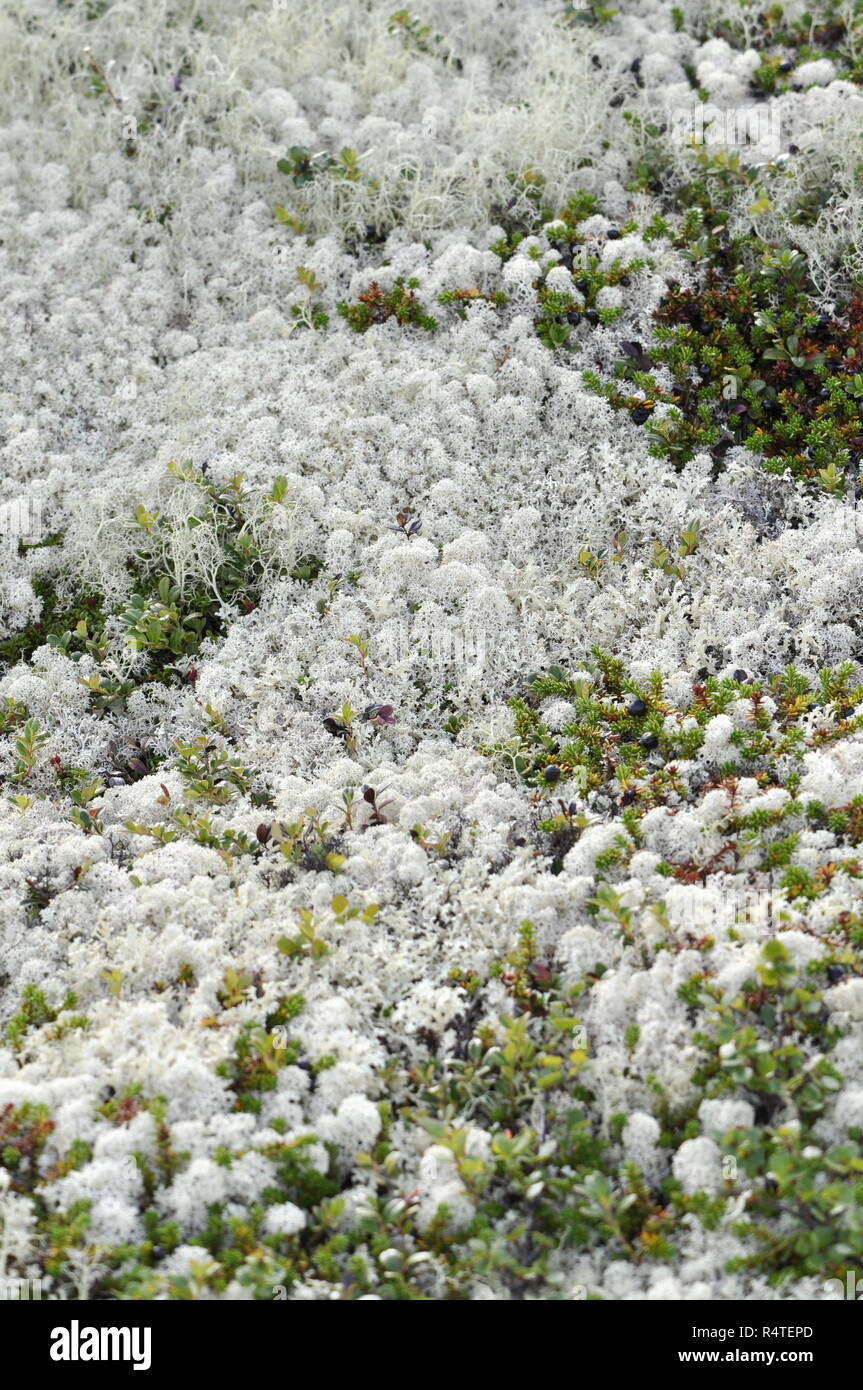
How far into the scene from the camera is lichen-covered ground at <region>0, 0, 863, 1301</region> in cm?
394

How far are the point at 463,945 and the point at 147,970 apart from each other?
4.15 feet

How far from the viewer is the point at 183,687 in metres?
6.20

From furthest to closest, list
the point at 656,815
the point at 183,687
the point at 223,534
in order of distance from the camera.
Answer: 1. the point at 223,534
2. the point at 183,687
3. the point at 656,815

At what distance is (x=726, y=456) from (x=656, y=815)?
8.80 ft

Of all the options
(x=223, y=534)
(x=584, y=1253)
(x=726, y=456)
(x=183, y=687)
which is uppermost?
(x=726, y=456)

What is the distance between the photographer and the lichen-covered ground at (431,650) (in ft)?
12.9

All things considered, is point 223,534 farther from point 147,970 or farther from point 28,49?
point 28,49

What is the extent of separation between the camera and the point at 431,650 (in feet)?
19.8

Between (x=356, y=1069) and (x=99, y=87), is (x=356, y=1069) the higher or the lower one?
the lower one
